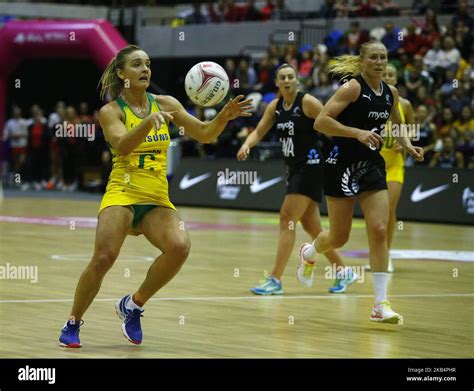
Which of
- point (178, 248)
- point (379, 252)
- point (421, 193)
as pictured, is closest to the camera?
point (178, 248)

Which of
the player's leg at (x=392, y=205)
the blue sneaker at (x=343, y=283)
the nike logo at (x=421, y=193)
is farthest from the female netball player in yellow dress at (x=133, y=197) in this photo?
the nike logo at (x=421, y=193)

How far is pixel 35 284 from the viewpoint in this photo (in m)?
12.0

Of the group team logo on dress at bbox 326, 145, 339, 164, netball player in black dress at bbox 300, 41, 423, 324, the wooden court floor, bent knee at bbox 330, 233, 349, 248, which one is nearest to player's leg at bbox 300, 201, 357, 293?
the wooden court floor

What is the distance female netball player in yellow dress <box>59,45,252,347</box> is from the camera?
8133 millimetres

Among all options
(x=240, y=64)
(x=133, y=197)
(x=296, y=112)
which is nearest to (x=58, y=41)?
(x=240, y=64)

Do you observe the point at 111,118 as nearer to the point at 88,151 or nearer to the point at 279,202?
the point at 279,202

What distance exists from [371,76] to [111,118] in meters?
2.74

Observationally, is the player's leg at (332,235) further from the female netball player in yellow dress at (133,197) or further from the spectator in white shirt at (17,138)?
the spectator in white shirt at (17,138)

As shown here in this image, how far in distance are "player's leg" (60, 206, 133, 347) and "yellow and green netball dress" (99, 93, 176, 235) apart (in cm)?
12

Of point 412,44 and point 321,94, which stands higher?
point 412,44

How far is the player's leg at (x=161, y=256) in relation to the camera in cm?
826

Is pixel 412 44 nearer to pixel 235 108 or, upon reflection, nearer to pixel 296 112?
pixel 296 112

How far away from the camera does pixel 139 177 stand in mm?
8383

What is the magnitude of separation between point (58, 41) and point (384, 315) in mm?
19839
